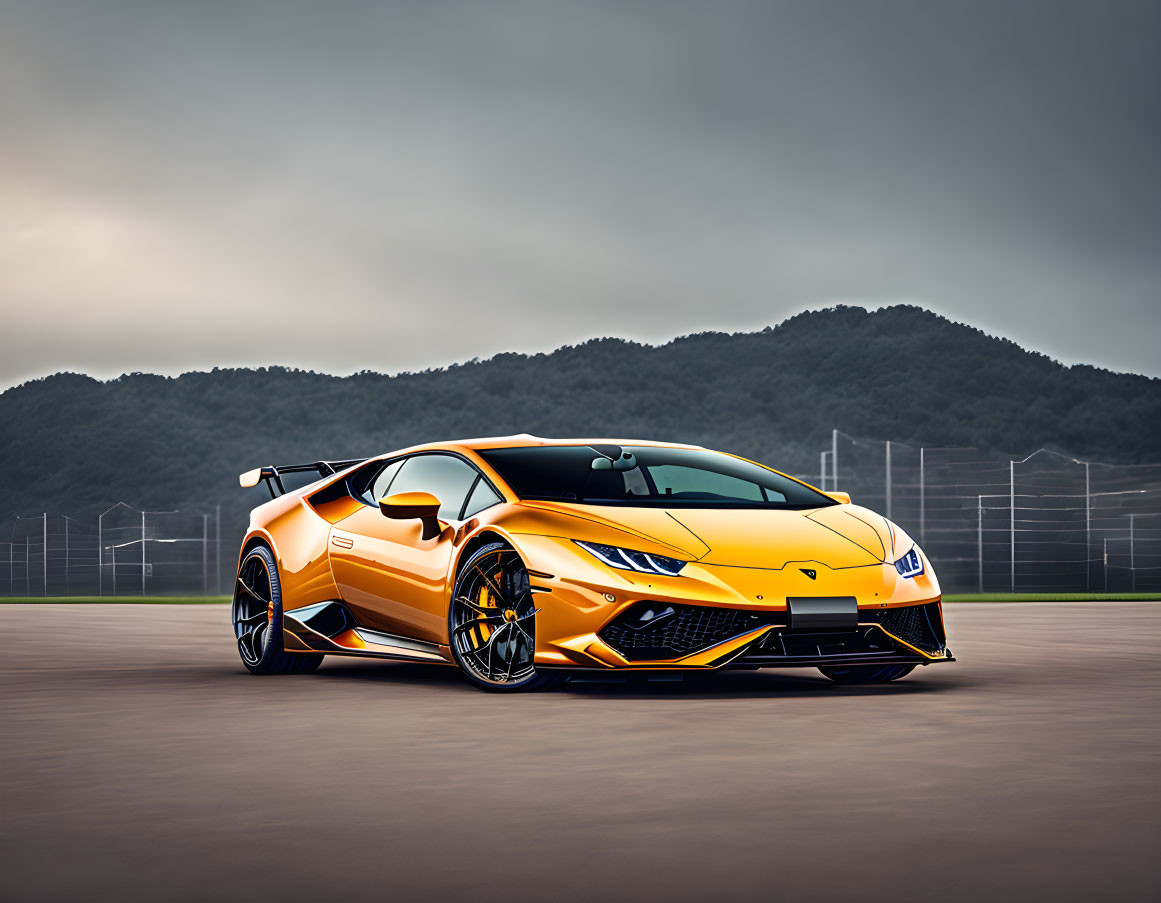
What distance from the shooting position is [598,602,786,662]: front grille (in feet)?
27.7

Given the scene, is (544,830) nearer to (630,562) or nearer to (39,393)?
(630,562)

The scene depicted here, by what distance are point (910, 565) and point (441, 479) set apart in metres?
2.68

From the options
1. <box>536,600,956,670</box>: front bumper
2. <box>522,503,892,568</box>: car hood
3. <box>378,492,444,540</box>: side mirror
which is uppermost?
<box>378,492,444,540</box>: side mirror

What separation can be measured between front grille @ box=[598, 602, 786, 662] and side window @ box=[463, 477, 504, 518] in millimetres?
1229

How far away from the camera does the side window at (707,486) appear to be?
988 cm

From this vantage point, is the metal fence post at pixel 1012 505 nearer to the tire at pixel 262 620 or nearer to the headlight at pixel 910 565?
the tire at pixel 262 620

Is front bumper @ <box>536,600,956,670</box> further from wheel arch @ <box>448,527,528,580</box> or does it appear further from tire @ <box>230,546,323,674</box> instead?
tire @ <box>230,546,323,674</box>

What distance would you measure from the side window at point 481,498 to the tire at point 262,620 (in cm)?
170

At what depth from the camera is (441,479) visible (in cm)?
1007

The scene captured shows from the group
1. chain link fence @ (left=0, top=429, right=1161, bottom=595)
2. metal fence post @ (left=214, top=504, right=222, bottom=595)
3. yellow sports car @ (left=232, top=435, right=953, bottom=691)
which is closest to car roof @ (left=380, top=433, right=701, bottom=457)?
yellow sports car @ (left=232, top=435, right=953, bottom=691)

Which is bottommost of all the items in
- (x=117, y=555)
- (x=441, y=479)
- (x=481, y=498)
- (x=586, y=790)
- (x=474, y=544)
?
(x=117, y=555)

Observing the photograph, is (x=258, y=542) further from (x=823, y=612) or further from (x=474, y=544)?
(x=823, y=612)

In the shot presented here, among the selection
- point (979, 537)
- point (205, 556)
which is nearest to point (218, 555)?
point (205, 556)

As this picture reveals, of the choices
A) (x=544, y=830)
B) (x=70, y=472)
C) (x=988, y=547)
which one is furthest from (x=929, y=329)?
(x=544, y=830)
